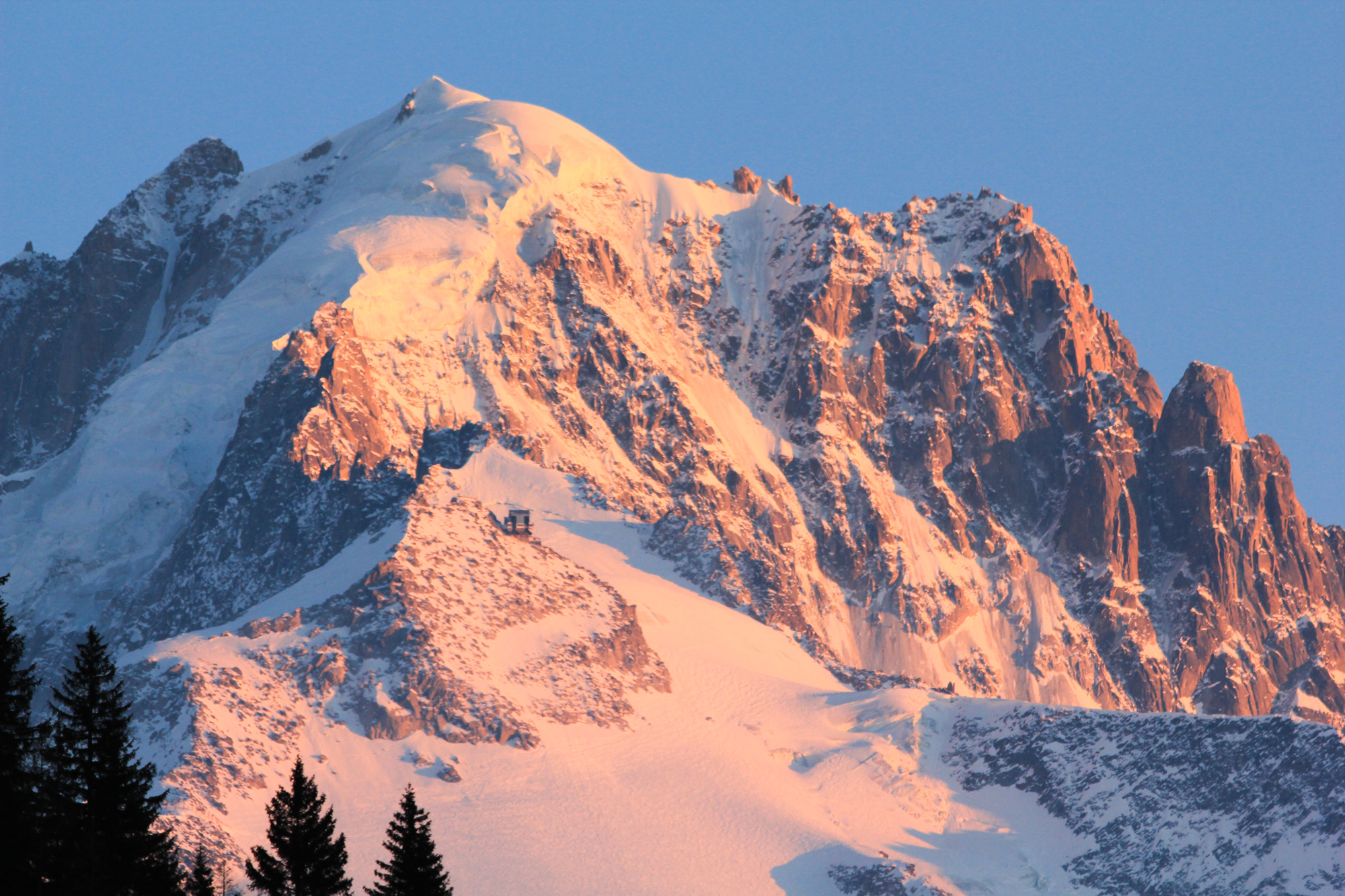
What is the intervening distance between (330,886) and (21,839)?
1197cm

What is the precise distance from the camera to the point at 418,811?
79.4m

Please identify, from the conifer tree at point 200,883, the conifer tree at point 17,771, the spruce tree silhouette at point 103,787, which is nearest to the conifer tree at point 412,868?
the conifer tree at point 200,883

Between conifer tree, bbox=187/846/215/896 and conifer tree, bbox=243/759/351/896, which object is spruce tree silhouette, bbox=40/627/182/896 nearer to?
conifer tree, bbox=243/759/351/896

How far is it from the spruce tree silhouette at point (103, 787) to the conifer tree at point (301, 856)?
4767 millimetres

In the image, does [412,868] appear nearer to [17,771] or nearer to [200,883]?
[200,883]

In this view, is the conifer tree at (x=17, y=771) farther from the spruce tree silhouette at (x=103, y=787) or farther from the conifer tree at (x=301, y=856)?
the conifer tree at (x=301, y=856)

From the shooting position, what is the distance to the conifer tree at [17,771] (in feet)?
211

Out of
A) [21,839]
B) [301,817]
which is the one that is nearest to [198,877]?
[301,817]

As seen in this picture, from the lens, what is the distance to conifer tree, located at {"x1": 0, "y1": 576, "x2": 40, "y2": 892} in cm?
6419

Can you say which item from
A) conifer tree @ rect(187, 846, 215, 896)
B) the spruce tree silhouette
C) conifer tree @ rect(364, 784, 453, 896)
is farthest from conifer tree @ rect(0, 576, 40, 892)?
conifer tree @ rect(364, 784, 453, 896)

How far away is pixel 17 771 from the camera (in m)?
64.8

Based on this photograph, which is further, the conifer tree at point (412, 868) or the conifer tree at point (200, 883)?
the conifer tree at point (412, 868)

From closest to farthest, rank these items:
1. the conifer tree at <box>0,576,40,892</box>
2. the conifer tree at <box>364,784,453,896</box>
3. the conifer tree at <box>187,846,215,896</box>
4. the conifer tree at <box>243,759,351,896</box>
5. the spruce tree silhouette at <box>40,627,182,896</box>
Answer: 1. the conifer tree at <box>0,576,40,892</box>
2. the spruce tree silhouette at <box>40,627,182,896</box>
3. the conifer tree at <box>243,759,351,896</box>
4. the conifer tree at <box>187,846,215,896</box>
5. the conifer tree at <box>364,784,453,896</box>

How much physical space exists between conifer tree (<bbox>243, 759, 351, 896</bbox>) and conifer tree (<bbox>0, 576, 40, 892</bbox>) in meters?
9.64
